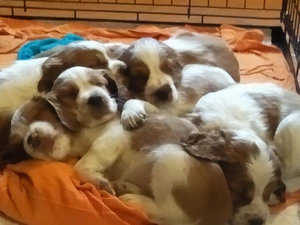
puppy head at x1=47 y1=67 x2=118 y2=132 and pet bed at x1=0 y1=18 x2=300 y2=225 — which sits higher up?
puppy head at x1=47 y1=67 x2=118 y2=132

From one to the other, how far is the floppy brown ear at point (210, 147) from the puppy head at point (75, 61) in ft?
1.64

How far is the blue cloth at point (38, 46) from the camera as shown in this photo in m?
3.30

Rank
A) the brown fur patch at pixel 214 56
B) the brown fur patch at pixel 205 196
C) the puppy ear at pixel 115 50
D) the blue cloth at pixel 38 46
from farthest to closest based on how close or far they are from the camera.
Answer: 1. the blue cloth at pixel 38 46
2. the brown fur patch at pixel 214 56
3. the puppy ear at pixel 115 50
4. the brown fur patch at pixel 205 196

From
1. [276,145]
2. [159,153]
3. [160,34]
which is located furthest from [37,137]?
[160,34]

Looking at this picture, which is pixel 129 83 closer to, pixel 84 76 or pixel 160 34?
pixel 84 76

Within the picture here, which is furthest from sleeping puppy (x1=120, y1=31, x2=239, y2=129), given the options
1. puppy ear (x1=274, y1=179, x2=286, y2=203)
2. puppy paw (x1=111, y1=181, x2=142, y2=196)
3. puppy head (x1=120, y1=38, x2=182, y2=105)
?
puppy ear (x1=274, y1=179, x2=286, y2=203)

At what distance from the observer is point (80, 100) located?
2.28 meters

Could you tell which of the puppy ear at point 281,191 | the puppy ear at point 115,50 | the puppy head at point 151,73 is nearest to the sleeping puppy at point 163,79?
the puppy head at point 151,73

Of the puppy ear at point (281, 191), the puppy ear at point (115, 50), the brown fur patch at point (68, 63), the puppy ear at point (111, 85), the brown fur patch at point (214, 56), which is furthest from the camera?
the brown fur patch at point (214, 56)

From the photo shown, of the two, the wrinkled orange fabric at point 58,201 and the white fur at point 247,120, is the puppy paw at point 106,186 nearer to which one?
the wrinkled orange fabric at point 58,201

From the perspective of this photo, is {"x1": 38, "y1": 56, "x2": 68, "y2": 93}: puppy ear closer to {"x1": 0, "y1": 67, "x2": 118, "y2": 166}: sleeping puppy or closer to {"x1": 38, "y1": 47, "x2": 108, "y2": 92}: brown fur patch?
{"x1": 38, "y1": 47, "x2": 108, "y2": 92}: brown fur patch

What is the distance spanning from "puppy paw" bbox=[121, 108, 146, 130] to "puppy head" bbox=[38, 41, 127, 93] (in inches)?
9.3

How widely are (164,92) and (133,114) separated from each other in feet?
0.74

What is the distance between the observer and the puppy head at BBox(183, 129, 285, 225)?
2107 millimetres
